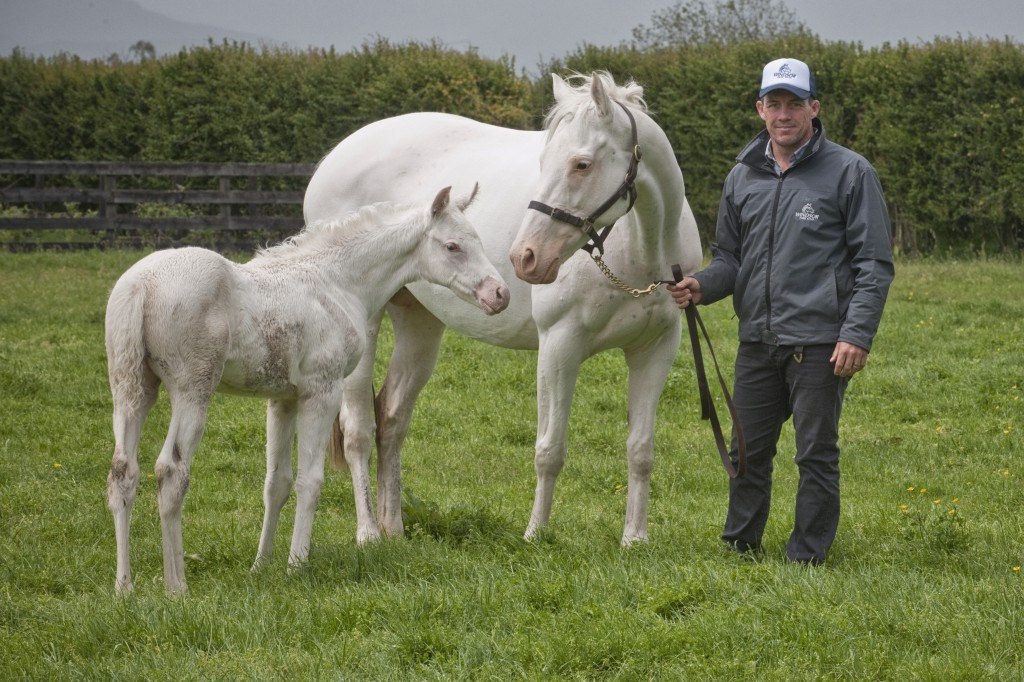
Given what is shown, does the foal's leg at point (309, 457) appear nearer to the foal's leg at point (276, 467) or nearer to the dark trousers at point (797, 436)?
the foal's leg at point (276, 467)

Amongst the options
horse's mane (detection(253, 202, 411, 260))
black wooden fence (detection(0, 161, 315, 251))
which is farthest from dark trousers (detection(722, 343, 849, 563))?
black wooden fence (detection(0, 161, 315, 251))

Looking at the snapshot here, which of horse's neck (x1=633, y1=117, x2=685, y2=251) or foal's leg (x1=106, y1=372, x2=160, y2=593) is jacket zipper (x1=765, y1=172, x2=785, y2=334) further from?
foal's leg (x1=106, y1=372, x2=160, y2=593)

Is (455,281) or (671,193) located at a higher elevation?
(671,193)

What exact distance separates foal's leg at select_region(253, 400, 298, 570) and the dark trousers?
2.01m

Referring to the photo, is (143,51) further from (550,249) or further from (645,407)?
(550,249)

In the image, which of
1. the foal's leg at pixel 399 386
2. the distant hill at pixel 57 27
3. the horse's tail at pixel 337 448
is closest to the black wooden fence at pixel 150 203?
the foal's leg at pixel 399 386

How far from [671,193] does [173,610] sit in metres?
2.79

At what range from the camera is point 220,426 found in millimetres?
7824

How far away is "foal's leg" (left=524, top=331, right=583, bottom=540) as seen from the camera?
527 cm

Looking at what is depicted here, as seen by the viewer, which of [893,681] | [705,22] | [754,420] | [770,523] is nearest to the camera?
[893,681]

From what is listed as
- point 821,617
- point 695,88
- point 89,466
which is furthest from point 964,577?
point 695,88

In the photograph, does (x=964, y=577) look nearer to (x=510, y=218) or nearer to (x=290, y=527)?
(x=510, y=218)

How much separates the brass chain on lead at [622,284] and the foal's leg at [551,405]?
0.36 m

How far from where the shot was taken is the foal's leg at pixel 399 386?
6.10 m
